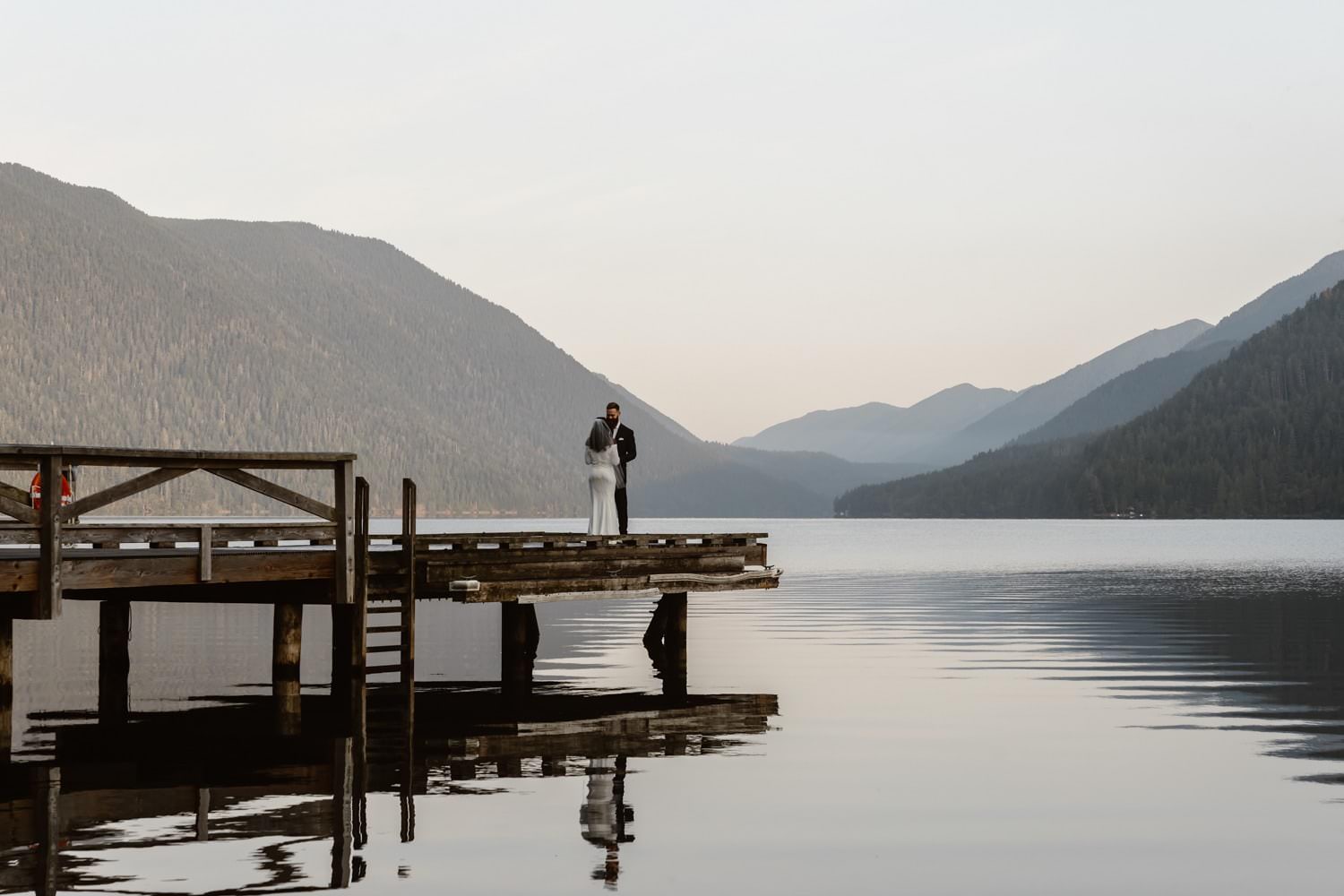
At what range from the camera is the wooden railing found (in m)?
22.5

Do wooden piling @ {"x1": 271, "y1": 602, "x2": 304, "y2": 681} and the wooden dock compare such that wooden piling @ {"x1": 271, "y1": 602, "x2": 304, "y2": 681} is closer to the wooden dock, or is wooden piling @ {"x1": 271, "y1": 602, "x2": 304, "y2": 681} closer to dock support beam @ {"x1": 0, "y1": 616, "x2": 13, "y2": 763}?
the wooden dock

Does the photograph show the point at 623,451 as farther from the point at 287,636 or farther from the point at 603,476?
the point at 287,636

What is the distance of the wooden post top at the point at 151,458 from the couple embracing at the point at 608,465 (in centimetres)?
577

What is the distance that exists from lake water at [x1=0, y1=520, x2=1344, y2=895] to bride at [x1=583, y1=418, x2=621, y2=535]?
2.88 metres

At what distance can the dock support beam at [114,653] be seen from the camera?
28797 millimetres

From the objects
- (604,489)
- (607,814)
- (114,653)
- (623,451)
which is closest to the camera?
(607,814)

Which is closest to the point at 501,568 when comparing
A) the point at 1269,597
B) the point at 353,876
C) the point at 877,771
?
the point at 877,771

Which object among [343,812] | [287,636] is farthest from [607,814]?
[287,636]

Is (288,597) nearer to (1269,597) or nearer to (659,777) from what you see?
(659,777)

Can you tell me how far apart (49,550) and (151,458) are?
2.18 m

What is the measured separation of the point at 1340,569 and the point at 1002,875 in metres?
84.7

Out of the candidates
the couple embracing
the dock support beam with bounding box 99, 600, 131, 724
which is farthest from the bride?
the dock support beam with bounding box 99, 600, 131, 724

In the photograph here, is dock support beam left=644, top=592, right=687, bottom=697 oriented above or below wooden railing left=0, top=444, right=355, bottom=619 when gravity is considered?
below

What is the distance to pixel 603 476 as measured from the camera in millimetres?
32250
